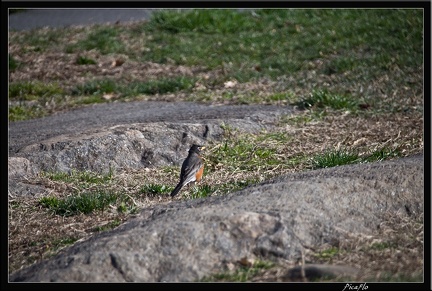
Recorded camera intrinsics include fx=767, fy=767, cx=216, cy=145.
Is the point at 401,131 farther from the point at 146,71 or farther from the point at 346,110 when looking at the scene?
the point at 146,71

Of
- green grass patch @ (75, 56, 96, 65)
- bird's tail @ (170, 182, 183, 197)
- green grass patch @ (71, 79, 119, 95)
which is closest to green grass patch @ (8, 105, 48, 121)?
green grass patch @ (71, 79, 119, 95)

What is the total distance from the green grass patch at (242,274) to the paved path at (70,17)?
11971 millimetres

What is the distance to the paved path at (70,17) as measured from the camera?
16.3 metres

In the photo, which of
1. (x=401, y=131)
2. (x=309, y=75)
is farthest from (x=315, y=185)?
(x=309, y=75)

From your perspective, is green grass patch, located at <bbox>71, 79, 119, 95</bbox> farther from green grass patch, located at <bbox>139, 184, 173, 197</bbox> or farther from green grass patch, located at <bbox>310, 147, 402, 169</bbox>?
green grass patch, located at <bbox>139, 184, 173, 197</bbox>

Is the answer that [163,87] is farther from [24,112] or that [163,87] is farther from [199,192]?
[199,192]

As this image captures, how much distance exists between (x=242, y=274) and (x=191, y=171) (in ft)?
7.86

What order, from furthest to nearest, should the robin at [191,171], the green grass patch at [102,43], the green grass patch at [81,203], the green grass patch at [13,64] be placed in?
1. the green grass patch at [102,43]
2. the green grass patch at [13,64]
3. the robin at [191,171]
4. the green grass patch at [81,203]

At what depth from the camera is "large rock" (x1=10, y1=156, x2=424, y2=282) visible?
4879 millimetres

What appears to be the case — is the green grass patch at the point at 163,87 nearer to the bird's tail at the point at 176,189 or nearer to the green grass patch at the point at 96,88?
the green grass patch at the point at 96,88

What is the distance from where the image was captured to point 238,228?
5133 millimetres

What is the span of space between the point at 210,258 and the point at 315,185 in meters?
1.23

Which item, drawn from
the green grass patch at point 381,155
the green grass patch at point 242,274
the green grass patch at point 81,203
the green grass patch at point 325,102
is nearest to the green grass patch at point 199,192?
the green grass patch at point 81,203

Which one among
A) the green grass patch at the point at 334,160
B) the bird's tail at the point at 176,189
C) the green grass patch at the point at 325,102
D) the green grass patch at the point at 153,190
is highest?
the bird's tail at the point at 176,189
